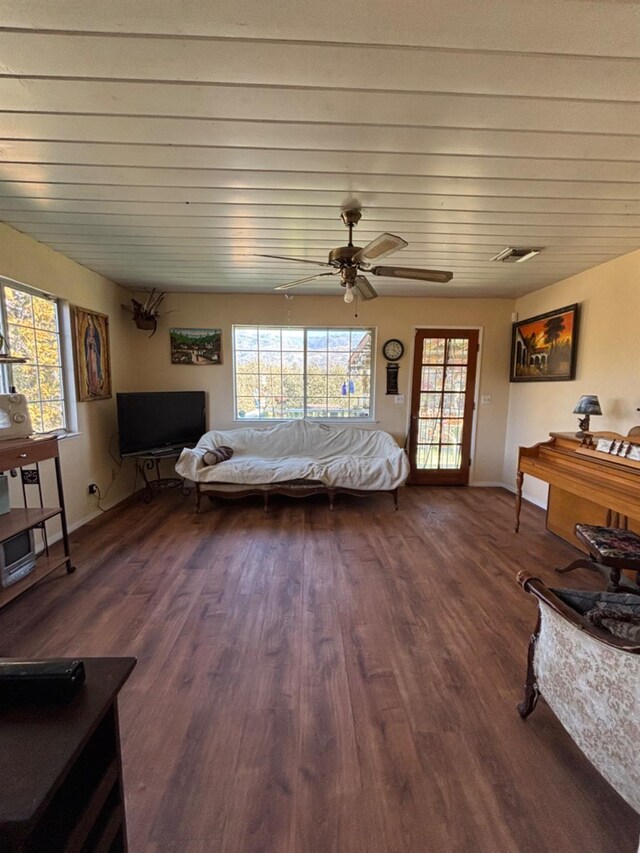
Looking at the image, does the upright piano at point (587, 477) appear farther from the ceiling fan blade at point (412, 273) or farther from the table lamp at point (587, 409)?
the ceiling fan blade at point (412, 273)

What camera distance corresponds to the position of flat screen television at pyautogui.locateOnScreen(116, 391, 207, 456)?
379 cm

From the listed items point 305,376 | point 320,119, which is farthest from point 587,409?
point 305,376

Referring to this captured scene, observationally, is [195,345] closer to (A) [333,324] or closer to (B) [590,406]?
(A) [333,324]

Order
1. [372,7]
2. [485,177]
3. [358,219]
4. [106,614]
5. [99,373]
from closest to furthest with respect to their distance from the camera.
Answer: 1. [372,7]
2. [485,177]
3. [106,614]
4. [358,219]
5. [99,373]

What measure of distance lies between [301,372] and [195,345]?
1408 millimetres

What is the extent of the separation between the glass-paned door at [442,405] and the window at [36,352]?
13.0ft

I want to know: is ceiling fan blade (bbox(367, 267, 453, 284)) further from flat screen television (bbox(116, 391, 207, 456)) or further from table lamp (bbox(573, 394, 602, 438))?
flat screen television (bbox(116, 391, 207, 456))

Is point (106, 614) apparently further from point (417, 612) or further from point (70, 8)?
point (70, 8)

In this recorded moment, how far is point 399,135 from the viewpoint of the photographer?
158 centimetres

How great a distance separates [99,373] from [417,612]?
3.68 metres

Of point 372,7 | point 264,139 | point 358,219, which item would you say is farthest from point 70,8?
point 358,219

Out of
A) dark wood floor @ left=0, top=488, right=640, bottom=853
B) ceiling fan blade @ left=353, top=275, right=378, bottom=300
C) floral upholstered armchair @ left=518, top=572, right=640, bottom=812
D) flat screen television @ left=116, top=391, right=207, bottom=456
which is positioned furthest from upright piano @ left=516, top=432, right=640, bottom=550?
flat screen television @ left=116, top=391, right=207, bottom=456

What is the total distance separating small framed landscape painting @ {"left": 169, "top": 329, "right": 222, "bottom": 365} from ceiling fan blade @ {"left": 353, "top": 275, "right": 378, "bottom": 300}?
2.46 m

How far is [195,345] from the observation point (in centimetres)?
446
